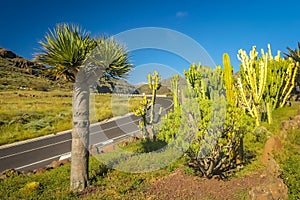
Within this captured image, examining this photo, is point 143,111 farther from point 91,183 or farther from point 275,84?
point 275,84

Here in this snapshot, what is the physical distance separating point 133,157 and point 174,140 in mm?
3212

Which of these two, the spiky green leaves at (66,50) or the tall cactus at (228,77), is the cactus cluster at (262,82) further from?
the spiky green leaves at (66,50)

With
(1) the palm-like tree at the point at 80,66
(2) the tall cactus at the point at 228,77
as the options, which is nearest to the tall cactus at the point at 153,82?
(2) the tall cactus at the point at 228,77

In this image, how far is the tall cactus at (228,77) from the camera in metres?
10.1

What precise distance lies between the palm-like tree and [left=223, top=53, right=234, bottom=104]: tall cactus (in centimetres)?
451

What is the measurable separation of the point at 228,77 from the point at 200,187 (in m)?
5.07

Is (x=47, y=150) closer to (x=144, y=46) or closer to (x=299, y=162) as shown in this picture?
(x=144, y=46)

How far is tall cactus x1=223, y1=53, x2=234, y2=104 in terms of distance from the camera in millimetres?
10088

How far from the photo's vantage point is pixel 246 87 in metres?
18.4

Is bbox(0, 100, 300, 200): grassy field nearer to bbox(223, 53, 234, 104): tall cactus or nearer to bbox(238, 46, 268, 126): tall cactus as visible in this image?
bbox(223, 53, 234, 104): tall cactus

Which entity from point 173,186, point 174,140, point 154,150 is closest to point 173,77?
point 154,150

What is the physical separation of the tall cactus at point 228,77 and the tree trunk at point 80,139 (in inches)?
203

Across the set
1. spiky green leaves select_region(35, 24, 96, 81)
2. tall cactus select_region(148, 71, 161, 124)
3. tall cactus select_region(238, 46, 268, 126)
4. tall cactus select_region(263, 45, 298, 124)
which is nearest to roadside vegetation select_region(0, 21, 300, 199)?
spiky green leaves select_region(35, 24, 96, 81)

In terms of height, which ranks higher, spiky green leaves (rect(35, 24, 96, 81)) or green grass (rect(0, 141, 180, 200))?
spiky green leaves (rect(35, 24, 96, 81))
